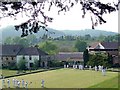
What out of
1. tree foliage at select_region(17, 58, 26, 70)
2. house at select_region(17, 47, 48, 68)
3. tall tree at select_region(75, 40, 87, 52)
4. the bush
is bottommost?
the bush

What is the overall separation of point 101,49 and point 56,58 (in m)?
4.86

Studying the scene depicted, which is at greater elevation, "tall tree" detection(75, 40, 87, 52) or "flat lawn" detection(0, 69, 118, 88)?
"tall tree" detection(75, 40, 87, 52)

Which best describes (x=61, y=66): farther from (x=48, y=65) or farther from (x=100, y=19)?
(x=100, y=19)

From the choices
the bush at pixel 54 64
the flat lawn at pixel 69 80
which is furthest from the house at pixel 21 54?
the flat lawn at pixel 69 80

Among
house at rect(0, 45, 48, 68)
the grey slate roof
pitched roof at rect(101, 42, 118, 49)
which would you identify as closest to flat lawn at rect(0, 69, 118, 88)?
house at rect(0, 45, 48, 68)

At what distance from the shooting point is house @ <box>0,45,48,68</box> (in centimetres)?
2956

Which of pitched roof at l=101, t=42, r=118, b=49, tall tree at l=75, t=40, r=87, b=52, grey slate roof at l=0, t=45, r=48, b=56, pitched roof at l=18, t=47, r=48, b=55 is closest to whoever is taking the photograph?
pitched roof at l=18, t=47, r=48, b=55

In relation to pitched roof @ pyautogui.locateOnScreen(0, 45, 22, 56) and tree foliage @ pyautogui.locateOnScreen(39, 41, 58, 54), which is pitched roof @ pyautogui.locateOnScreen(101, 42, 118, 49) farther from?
pitched roof @ pyautogui.locateOnScreen(0, 45, 22, 56)

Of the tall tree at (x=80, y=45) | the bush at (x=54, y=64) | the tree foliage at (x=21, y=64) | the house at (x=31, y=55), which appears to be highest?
the tall tree at (x=80, y=45)

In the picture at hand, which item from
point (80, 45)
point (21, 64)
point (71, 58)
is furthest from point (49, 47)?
point (21, 64)

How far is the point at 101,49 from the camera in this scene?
32875mm

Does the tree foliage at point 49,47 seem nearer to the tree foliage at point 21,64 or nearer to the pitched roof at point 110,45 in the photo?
the tree foliage at point 21,64

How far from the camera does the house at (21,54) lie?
29562mm

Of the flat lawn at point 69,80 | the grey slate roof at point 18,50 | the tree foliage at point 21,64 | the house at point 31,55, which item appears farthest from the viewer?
the grey slate roof at point 18,50
